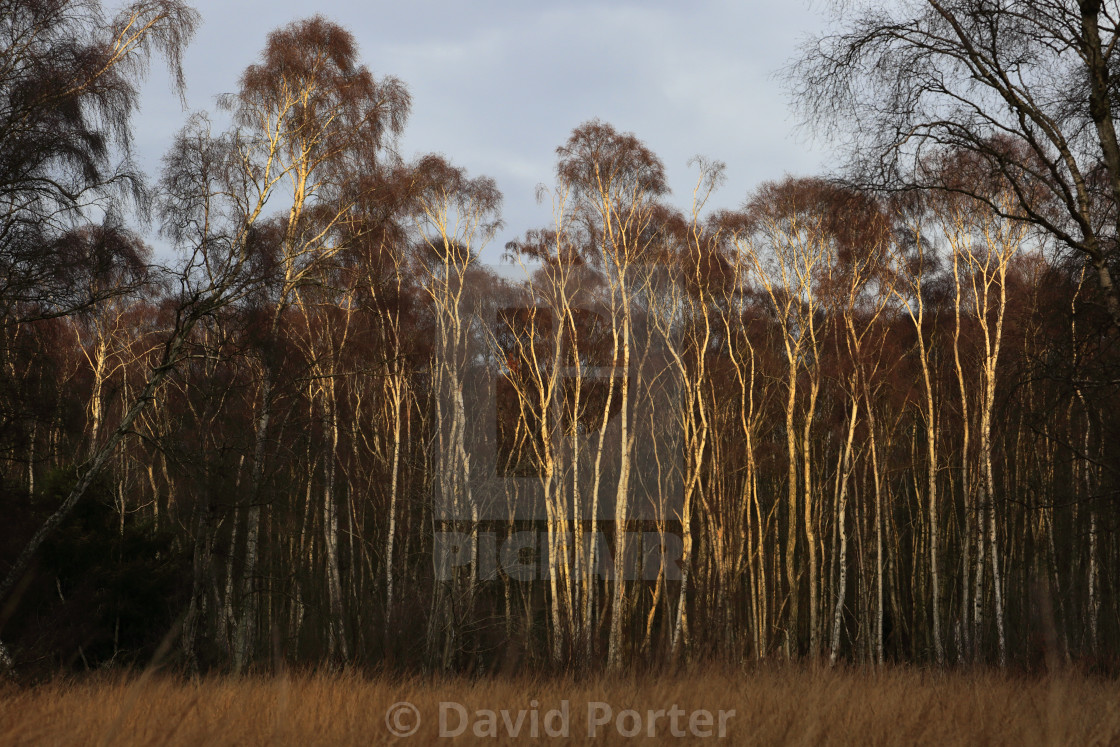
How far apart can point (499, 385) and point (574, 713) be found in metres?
13.6

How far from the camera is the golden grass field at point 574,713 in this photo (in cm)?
366

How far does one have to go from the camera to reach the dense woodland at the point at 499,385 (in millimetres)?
7801

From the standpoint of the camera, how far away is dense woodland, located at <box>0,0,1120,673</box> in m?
7.80

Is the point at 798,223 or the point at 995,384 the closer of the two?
the point at 995,384

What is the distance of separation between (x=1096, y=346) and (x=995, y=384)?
806cm

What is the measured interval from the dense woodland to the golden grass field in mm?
2205

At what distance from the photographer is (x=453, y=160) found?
53.4 ft

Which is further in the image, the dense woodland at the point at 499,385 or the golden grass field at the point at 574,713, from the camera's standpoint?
the dense woodland at the point at 499,385

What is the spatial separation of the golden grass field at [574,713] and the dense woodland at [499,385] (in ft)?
7.23

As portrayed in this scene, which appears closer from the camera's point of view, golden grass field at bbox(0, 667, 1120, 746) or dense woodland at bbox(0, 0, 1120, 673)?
golden grass field at bbox(0, 667, 1120, 746)

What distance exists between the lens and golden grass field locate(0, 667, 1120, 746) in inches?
144

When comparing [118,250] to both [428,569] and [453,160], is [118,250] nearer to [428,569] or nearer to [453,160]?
[453,160]

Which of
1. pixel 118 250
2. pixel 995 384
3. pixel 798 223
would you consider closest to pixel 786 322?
pixel 798 223

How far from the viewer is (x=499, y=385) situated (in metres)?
18.0
